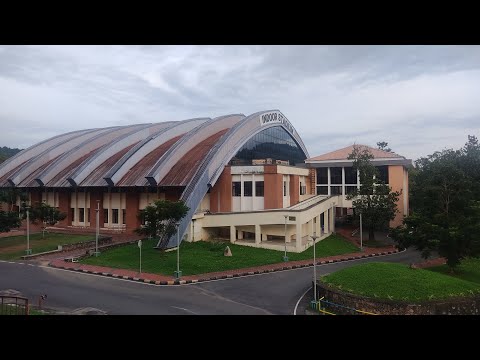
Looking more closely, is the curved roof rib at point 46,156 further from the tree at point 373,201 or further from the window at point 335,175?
the tree at point 373,201

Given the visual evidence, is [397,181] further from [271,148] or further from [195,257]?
[195,257]

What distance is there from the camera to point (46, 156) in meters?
38.9

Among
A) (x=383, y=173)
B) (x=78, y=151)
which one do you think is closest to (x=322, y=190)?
(x=383, y=173)

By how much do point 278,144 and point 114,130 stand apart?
1815cm

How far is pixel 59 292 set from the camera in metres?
14.9

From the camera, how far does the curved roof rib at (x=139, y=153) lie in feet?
97.6

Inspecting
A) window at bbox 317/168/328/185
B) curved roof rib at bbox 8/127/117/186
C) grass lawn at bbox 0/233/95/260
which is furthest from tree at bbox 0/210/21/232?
window at bbox 317/168/328/185

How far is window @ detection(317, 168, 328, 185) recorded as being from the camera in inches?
1476

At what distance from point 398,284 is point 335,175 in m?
23.2

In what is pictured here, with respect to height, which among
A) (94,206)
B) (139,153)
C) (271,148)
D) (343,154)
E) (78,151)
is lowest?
(94,206)

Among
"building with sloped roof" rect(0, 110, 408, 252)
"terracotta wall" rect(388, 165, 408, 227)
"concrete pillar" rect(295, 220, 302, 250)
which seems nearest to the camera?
"concrete pillar" rect(295, 220, 302, 250)

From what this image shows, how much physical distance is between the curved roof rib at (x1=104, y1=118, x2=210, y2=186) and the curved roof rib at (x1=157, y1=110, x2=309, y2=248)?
16.8 ft

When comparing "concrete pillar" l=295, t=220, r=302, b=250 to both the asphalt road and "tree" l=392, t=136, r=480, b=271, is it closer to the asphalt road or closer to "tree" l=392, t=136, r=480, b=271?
the asphalt road
